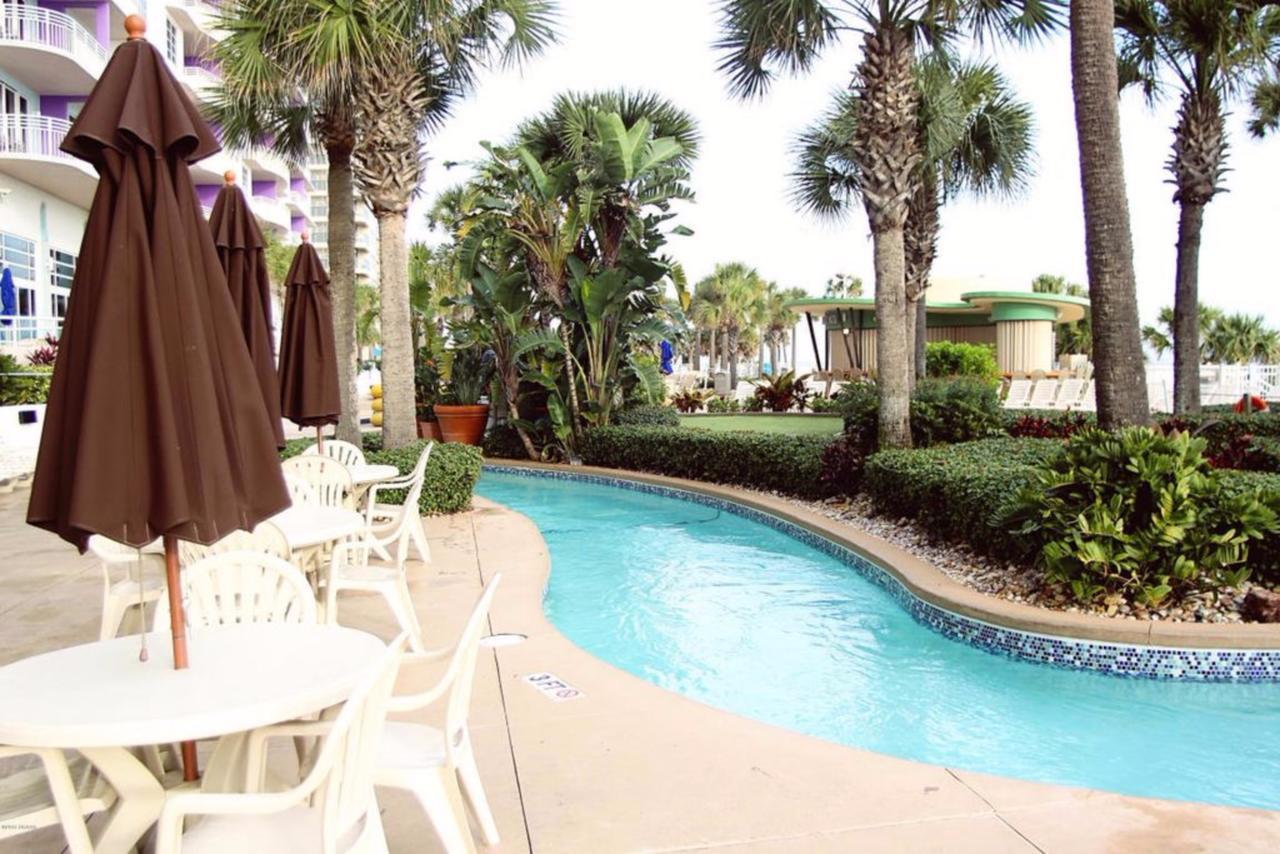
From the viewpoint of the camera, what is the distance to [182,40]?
39.9 metres

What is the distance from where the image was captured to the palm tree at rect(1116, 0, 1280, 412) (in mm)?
14664

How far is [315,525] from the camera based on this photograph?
5504 millimetres

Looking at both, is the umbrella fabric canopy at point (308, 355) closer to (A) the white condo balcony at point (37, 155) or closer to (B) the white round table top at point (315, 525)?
(B) the white round table top at point (315, 525)

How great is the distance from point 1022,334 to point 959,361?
19.7 ft

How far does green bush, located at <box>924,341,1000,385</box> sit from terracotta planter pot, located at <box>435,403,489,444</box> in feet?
43.7

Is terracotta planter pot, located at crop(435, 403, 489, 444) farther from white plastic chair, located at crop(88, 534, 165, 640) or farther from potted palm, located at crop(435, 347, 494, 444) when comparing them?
white plastic chair, located at crop(88, 534, 165, 640)

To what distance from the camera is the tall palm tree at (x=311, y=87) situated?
34.3 ft

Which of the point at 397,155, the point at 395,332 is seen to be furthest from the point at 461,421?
the point at 397,155

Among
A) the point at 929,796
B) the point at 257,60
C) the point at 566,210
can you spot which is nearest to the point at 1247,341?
the point at 566,210

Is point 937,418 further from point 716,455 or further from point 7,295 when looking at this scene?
point 7,295

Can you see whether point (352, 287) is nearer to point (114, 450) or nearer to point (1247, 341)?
point (114, 450)

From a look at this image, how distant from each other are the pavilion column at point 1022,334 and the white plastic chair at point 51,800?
31.2 meters

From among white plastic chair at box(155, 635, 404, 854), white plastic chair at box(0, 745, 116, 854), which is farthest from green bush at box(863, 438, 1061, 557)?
white plastic chair at box(0, 745, 116, 854)

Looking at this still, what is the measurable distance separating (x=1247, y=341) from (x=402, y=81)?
43840 millimetres
